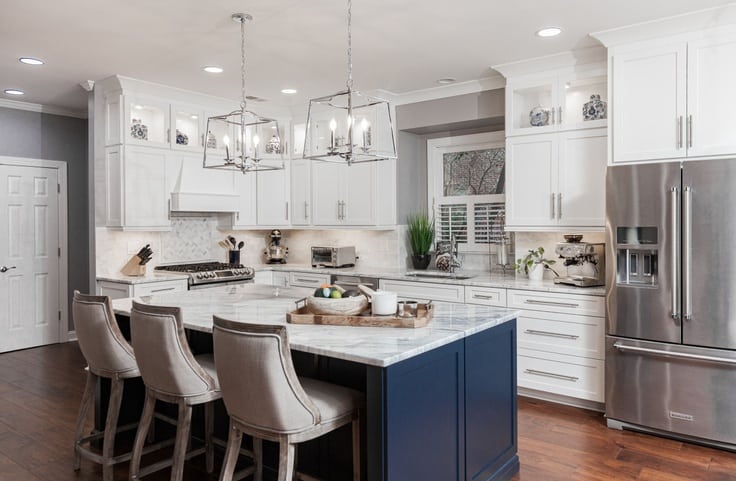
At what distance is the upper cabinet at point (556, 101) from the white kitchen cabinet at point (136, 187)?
3.22 meters

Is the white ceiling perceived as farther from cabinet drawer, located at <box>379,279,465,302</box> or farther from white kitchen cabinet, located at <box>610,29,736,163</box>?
cabinet drawer, located at <box>379,279,465,302</box>

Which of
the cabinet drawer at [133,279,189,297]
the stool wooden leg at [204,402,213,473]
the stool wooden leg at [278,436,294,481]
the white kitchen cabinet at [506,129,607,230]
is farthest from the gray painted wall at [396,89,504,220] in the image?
the stool wooden leg at [278,436,294,481]

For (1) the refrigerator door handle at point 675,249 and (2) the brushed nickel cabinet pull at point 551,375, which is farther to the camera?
(2) the brushed nickel cabinet pull at point 551,375

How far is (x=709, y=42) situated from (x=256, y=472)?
3.67 m

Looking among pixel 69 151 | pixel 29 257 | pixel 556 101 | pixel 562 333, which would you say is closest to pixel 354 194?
pixel 556 101

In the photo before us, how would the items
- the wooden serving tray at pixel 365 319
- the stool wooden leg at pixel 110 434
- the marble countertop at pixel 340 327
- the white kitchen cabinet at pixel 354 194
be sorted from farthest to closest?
the white kitchen cabinet at pixel 354 194 < the stool wooden leg at pixel 110 434 < the wooden serving tray at pixel 365 319 < the marble countertop at pixel 340 327

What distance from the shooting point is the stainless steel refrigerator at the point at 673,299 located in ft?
10.7

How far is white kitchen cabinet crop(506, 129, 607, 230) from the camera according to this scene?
13.5ft

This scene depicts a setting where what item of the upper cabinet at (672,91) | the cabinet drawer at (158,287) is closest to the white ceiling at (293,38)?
the upper cabinet at (672,91)

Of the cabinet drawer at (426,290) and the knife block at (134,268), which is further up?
the knife block at (134,268)

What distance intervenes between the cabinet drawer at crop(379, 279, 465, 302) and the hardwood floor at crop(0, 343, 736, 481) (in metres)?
0.97

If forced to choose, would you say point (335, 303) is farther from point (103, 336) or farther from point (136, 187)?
point (136, 187)

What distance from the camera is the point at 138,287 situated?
4.72 m

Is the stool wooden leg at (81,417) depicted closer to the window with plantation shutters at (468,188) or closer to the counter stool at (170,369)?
the counter stool at (170,369)
